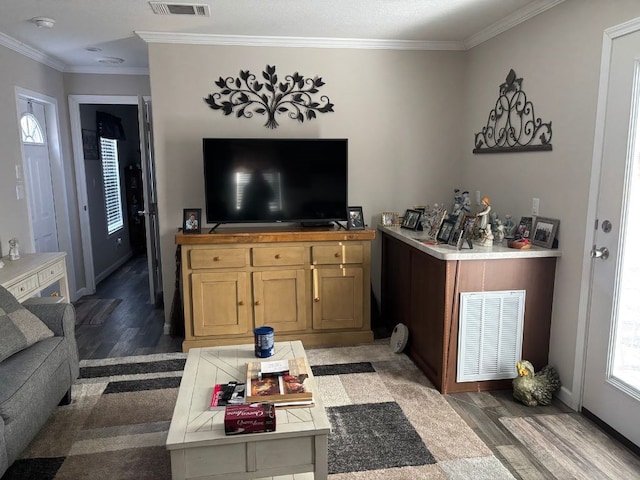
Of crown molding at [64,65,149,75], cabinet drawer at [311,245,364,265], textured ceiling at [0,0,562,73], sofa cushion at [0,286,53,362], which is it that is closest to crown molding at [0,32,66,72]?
textured ceiling at [0,0,562,73]

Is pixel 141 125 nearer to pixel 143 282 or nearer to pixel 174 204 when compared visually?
pixel 174 204

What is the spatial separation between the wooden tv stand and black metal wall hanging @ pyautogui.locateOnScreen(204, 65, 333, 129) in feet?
3.25

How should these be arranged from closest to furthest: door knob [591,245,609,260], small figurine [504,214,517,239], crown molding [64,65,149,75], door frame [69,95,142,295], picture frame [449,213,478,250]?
door knob [591,245,609,260]
picture frame [449,213,478,250]
small figurine [504,214,517,239]
crown molding [64,65,149,75]
door frame [69,95,142,295]

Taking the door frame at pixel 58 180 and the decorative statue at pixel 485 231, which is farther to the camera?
the door frame at pixel 58 180

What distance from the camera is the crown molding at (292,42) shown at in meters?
3.67

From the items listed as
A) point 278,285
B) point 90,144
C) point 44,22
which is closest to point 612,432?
point 278,285

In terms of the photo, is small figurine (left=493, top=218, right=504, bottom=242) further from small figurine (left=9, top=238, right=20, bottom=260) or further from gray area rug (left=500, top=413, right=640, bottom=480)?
small figurine (left=9, top=238, right=20, bottom=260)

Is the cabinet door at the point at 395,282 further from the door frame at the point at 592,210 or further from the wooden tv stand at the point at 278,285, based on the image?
the door frame at the point at 592,210

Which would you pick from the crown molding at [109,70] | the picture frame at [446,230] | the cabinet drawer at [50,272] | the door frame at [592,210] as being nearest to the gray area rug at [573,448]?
the door frame at [592,210]

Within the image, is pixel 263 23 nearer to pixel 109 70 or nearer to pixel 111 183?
pixel 109 70

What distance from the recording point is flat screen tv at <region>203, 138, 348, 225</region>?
366 centimetres

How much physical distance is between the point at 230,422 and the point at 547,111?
2.60 metres

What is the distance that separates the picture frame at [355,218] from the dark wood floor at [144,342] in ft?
3.12

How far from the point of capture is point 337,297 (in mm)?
3764
